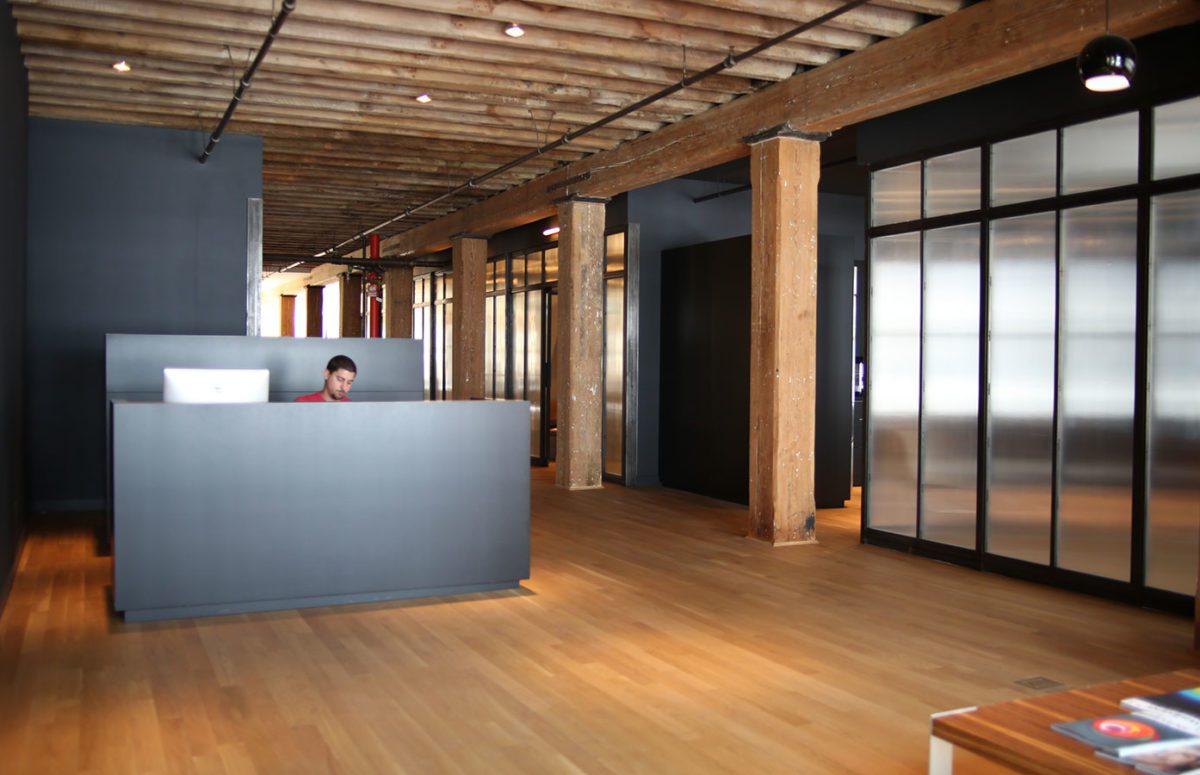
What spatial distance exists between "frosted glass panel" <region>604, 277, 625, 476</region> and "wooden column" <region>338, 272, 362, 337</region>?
983cm

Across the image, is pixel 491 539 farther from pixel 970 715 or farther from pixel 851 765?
pixel 970 715

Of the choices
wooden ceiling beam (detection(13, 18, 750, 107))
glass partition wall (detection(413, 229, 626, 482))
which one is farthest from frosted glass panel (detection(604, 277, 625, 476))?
wooden ceiling beam (detection(13, 18, 750, 107))

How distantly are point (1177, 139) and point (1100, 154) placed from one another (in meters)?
0.52

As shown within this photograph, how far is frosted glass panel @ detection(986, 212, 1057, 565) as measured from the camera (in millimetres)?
6906

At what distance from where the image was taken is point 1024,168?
23.2ft

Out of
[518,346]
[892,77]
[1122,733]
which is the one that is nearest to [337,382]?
[892,77]

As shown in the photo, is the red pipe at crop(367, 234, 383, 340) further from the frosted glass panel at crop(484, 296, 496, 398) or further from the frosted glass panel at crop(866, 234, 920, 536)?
the frosted glass panel at crop(866, 234, 920, 536)

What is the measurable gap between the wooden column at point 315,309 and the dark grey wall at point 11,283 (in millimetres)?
17454

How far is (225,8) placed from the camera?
700 centimetres

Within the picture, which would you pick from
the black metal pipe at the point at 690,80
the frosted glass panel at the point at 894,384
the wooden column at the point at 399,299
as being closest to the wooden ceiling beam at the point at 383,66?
the black metal pipe at the point at 690,80

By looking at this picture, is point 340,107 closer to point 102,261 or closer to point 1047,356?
point 102,261

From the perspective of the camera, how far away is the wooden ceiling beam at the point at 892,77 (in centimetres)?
588

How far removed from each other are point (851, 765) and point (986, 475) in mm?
4068

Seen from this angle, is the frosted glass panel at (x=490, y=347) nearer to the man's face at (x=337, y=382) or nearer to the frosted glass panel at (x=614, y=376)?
the frosted glass panel at (x=614, y=376)
